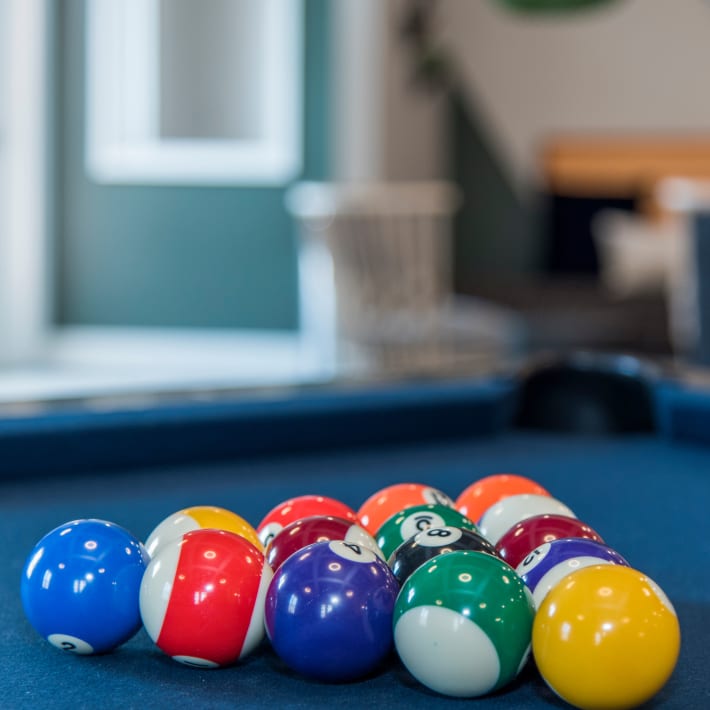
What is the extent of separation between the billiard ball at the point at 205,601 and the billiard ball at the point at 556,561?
0.66 feet

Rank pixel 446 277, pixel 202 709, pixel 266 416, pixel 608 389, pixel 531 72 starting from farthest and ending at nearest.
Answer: pixel 531 72 < pixel 446 277 < pixel 608 389 < pixel 266 416 < pixel 202 709

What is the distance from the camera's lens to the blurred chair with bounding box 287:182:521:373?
4.30 m

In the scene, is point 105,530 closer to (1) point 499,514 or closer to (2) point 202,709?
(2) point 202,709

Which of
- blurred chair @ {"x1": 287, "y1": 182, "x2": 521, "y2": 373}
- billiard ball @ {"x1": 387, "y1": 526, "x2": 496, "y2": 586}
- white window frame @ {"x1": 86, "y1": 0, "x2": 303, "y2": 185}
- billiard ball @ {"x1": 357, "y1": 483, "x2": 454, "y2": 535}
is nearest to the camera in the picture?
billiard ball @ {"x1": 387, "y1": 526, "x2": 496, "y2": 586}

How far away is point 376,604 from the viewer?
2.71ft

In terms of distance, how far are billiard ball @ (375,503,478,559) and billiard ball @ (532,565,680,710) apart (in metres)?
0.21

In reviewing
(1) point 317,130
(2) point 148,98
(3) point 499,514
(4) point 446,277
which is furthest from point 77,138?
(3) point 499,514

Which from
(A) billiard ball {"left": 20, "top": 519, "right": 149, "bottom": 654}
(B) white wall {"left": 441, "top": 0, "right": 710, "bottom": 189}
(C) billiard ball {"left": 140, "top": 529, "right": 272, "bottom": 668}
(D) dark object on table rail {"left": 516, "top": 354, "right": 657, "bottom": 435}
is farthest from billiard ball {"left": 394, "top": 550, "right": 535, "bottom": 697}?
(B) white wall {"left": 441, "top": 0, "right": 710, "bottom": 189}

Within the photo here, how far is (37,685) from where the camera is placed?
81 centimetres

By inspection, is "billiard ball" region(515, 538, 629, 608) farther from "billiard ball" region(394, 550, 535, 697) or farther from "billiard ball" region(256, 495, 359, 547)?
"billiard ball" region(256, 495, 359, 547)

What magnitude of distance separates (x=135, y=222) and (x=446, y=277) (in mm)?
1566

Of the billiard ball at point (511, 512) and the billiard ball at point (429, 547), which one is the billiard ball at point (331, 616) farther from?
the billiard ball at point (511, 512)

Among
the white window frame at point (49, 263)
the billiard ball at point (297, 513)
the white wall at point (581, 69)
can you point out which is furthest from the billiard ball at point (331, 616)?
the white wall at point (581, 69)

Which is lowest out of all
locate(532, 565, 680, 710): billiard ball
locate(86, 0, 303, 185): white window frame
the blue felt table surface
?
the blue felt table surface
